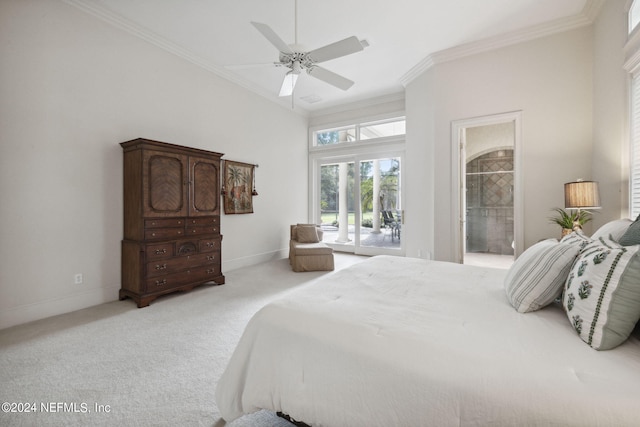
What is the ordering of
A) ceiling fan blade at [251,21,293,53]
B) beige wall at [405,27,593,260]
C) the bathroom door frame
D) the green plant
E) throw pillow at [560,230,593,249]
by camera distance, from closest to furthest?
1. throw pillow at [560,230,593,249]
2. ceiling fan blade at [251,21,293,53]
3. the green plant
4. beige wall at [405,27,593,260]
5. the bathroom door frame

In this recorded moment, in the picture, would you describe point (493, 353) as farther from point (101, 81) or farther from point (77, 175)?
point (101, 81)

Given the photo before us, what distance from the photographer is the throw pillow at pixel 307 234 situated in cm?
505

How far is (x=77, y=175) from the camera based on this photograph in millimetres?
2893

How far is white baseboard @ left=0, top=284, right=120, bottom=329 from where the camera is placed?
8.16 ft

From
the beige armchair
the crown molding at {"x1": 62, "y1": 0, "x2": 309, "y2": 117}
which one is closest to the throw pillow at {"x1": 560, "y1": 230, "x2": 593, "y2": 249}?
the beige armchair

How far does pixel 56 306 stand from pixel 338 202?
4912mm

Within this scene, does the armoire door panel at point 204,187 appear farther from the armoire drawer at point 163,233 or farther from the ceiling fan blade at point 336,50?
Answer: the ceiling fan blade at point 336,50

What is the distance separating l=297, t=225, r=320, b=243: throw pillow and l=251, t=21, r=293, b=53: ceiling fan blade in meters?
3.23

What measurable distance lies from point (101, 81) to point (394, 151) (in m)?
4.75

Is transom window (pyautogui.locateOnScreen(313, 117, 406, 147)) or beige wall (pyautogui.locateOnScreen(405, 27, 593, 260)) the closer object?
beige wall (pyautogui.locateOnScreen(405, 27, 593, 260))

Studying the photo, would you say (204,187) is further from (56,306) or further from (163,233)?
(56,306)

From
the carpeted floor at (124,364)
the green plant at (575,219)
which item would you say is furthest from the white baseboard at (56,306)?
the green plant at (575,219)

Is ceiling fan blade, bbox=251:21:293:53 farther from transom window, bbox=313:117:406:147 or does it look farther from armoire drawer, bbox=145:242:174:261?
transom window, bbox=313:117:406:147

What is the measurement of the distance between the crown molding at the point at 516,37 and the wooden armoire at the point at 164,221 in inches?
144
